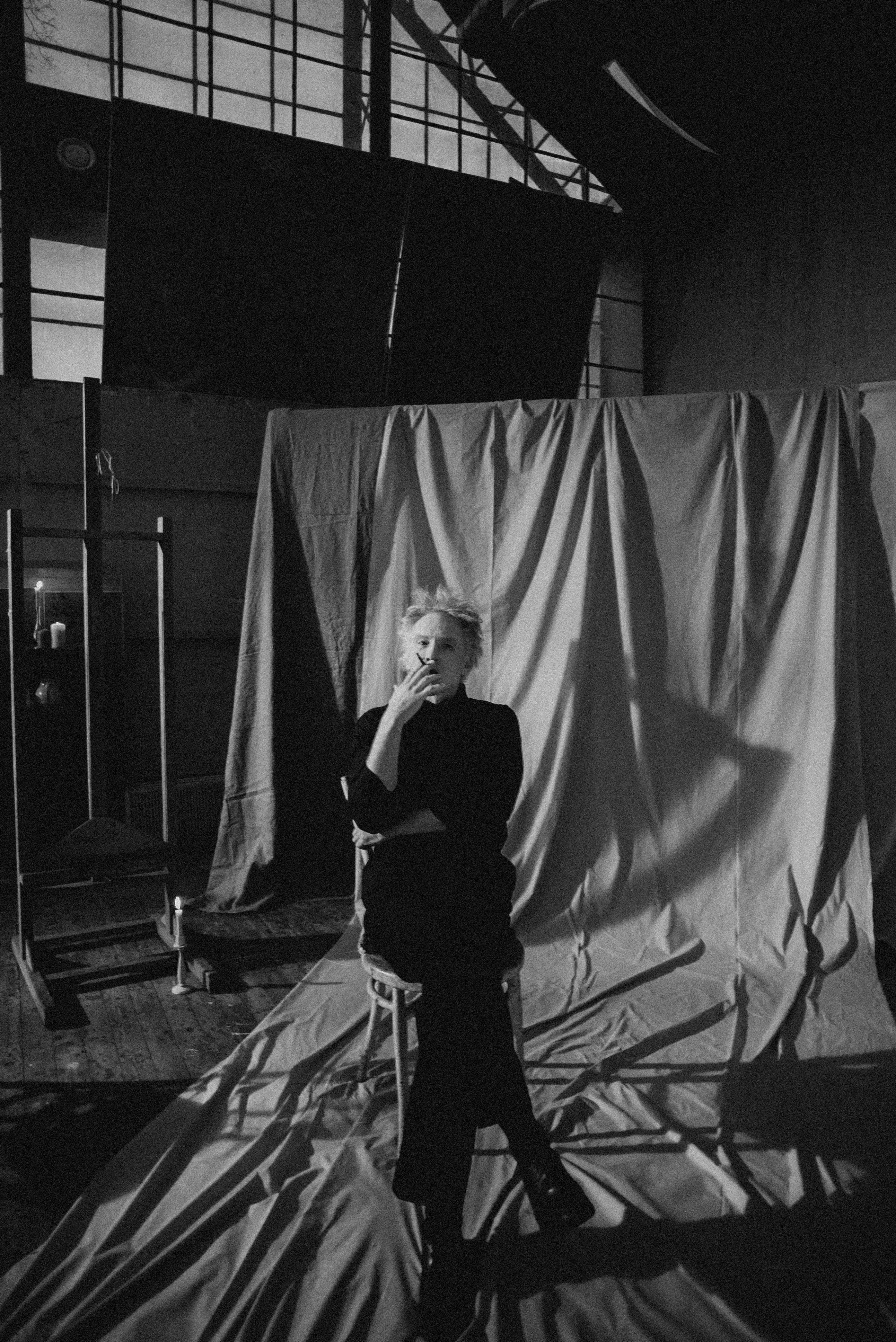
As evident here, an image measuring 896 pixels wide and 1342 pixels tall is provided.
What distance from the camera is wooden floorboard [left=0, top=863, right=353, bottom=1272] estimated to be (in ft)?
6.74

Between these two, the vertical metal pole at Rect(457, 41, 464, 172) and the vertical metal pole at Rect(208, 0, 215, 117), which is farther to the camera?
the vertical metal pole at Rect(457, 41, 464, 172)

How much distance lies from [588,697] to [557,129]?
3.15 m

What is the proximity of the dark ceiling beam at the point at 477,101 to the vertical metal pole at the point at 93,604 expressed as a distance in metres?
3.16

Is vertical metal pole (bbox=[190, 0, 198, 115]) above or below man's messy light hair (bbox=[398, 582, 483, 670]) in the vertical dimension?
above

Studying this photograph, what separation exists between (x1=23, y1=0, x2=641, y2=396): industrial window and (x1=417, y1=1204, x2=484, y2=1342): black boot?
395cm

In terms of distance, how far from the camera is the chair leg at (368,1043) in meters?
2.42

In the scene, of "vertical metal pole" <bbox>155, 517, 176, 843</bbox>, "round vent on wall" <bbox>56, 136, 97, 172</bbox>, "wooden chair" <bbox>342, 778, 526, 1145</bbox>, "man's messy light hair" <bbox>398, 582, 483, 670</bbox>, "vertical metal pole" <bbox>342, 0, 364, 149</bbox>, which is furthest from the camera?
"vertical metal pole" <bbox>342, 0, 364, 149</bbox>

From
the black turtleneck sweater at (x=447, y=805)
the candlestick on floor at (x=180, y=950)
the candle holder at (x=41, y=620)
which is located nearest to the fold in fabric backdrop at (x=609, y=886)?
the candlestick on floor at (x=180, y=950)

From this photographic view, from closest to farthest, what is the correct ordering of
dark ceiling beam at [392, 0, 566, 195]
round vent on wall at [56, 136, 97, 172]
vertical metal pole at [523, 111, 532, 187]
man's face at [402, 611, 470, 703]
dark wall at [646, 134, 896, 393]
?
man's face at [402, 611, 470, 703], round vent on wall at [56, 136, 97, 172], dark wall at [646, 134, 896, 393], dark ceiling beam at [392, 0, 566, 195], vertical metal pole at [523, 111, 532, 187]

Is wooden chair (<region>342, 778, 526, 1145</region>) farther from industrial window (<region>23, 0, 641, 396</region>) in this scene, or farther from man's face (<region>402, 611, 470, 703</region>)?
industrial window (<region>23, 0, 641, 396</region>)

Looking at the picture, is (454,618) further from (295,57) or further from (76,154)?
(295,57)

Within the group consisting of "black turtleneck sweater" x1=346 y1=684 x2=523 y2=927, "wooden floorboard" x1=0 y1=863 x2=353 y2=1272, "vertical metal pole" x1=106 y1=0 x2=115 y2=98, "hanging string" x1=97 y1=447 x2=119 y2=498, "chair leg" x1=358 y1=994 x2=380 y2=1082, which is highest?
"vertical metal pole" x1=106 y1=0 x2=115 y2=98

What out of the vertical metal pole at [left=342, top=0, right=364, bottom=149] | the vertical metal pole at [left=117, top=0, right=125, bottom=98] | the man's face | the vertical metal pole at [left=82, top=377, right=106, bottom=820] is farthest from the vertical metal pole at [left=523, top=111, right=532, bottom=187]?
the man's face

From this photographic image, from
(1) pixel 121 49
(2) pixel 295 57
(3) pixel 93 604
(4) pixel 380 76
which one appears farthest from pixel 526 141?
(3) pixel 93 604
